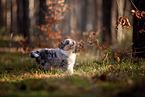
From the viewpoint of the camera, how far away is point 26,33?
31.1 feet

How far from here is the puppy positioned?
14.6ft

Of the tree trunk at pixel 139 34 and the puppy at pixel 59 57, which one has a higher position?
the tree trunk at pixel 139 34

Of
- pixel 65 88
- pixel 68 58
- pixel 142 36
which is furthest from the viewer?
pixel 142 36

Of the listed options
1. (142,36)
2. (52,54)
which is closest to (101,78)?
(52,54)

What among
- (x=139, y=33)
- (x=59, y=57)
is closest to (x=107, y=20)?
(x=139, y=33)

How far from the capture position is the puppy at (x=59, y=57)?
175 inches

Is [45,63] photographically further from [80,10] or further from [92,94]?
[80,10]

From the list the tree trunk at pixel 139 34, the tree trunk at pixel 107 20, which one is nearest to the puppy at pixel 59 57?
Answer: the tree trunk at pixel 139 34

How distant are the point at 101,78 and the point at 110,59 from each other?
8.01 feet

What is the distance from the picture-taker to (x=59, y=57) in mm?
4461

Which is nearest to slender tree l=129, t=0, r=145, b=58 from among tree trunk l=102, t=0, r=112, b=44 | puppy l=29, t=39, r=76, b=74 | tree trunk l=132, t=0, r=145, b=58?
tree trunk l=132, t=0, r=145, b=58

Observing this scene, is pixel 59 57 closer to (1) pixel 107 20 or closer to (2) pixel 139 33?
(2) pixel 139 33

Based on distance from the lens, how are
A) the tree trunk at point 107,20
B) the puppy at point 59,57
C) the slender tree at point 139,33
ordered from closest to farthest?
the puppy at point 59,57, the slender tree at point 139,33, the tree trunk at point 107,20

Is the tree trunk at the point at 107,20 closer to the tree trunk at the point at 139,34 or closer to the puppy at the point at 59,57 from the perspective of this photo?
the tree trunk at the point at 139,34
